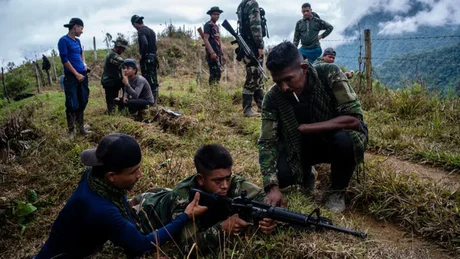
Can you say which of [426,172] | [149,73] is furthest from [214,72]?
[426,172]

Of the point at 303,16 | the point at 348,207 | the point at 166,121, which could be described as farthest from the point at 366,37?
the point at 348,207

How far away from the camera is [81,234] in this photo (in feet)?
6.72

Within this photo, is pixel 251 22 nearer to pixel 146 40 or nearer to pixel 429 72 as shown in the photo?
pixel 146 40

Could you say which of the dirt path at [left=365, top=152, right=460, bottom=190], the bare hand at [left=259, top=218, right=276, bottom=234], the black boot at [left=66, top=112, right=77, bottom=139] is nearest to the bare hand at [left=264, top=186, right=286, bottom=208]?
the bare hand at [left=259, top=218, right=276, bottom=234]

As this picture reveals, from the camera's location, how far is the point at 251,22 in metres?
5.78

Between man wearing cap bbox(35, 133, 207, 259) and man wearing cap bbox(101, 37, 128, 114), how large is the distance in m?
4.85

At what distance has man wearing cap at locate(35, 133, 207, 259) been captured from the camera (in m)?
1.95

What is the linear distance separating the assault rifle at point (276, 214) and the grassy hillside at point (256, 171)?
135 millimetres

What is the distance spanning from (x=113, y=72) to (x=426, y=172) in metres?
5.60

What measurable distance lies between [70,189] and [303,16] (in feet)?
18.9

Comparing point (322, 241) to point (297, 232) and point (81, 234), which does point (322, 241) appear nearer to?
point (297, 232)

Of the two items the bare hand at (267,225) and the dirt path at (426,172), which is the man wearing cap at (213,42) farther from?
the bare hand at (267,225)

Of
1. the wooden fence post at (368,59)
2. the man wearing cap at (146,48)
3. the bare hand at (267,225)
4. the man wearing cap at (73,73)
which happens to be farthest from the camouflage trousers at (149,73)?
the bare hand at (267,225)

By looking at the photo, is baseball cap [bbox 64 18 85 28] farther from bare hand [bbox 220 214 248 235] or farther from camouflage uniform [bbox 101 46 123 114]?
bare hand [bbox 220 214 248 235]
